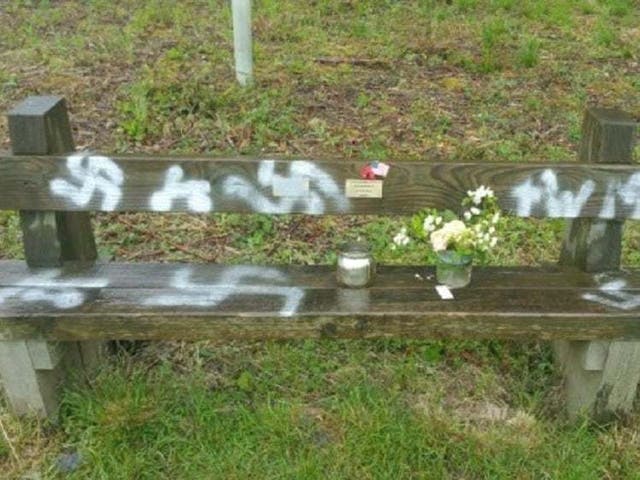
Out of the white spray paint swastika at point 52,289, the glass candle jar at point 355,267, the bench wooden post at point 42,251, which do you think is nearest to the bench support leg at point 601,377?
the glass candle jar at point 355,267

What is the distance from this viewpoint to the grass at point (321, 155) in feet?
8.87

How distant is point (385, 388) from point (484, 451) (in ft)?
1.63

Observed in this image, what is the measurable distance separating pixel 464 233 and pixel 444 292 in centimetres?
23

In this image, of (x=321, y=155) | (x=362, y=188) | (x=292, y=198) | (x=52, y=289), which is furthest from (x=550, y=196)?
(x=321, y=155)

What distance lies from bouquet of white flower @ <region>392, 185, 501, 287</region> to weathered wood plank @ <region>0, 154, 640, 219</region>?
0.21 feet

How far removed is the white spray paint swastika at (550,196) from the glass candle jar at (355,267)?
0.61 metres

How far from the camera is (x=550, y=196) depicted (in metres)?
2.76

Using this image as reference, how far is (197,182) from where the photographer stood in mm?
2742

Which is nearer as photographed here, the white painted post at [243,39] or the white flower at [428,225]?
the white flower at [428,225]

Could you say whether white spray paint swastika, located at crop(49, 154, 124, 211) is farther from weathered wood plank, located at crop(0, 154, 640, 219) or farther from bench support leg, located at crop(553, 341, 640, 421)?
bench support leg, located at crop(553, 341, 640, 421)

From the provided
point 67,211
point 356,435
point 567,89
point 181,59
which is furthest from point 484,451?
A: point 181,59

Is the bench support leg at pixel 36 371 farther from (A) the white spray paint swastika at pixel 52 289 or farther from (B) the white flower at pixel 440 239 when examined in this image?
(B) the white flower at pixel 440 239

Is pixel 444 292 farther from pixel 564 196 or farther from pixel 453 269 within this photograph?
pixel 564 196

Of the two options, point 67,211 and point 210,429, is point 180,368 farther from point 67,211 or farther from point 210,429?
point 67,211
